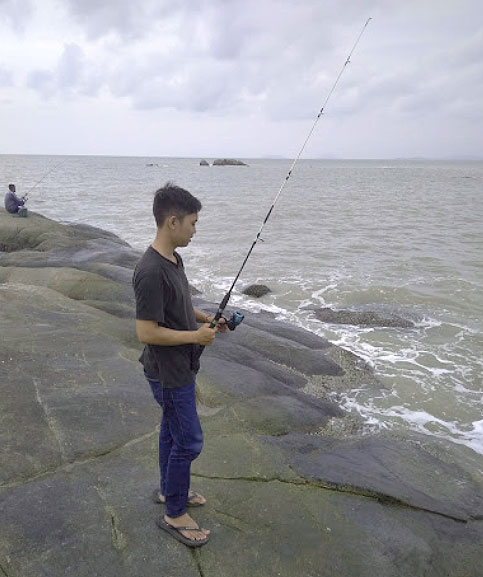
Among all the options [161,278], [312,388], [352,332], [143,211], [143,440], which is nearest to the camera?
[161,278]

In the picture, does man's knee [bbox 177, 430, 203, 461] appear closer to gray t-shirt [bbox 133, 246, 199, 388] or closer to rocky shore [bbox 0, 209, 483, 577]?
gray t-shirt [bbox 133, 246, 199, 388]

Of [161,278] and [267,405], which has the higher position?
[161,278]

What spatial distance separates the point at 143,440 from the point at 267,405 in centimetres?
160

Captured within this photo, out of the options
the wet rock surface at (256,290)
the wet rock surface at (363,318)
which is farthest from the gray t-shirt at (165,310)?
the wet rock surface at (256,290)

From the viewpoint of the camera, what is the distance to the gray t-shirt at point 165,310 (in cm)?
257

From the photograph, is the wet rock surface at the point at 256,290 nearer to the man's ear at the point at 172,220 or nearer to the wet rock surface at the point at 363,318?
the wet rock surface at the point at 363,318

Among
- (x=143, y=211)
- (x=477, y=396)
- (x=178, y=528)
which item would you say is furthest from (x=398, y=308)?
(x=143, y=211)

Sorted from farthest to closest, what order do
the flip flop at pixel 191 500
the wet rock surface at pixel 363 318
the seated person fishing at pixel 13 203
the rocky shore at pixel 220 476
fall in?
the seated person fishing at pixel 13 203 → the wet rock surface at pixel 363 318 → the flip flop at pixel 191 500 → the rocky shore at pixel 220 476

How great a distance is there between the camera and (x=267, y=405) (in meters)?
5.26

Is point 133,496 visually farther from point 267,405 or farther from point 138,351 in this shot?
point 138,351

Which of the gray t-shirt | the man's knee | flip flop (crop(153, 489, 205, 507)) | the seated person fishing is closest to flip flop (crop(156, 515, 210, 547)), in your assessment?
flip flop (crop(153, 489, 205, 507))

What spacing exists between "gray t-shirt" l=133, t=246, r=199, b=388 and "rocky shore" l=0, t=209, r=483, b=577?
1116mm

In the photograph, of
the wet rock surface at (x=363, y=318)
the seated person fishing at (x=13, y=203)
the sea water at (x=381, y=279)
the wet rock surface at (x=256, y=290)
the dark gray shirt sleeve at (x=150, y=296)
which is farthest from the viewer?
the seated person fishing at (x=13, y=203)

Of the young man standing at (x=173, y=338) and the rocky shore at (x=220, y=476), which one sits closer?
the young man standing at (x=173, y=338)
